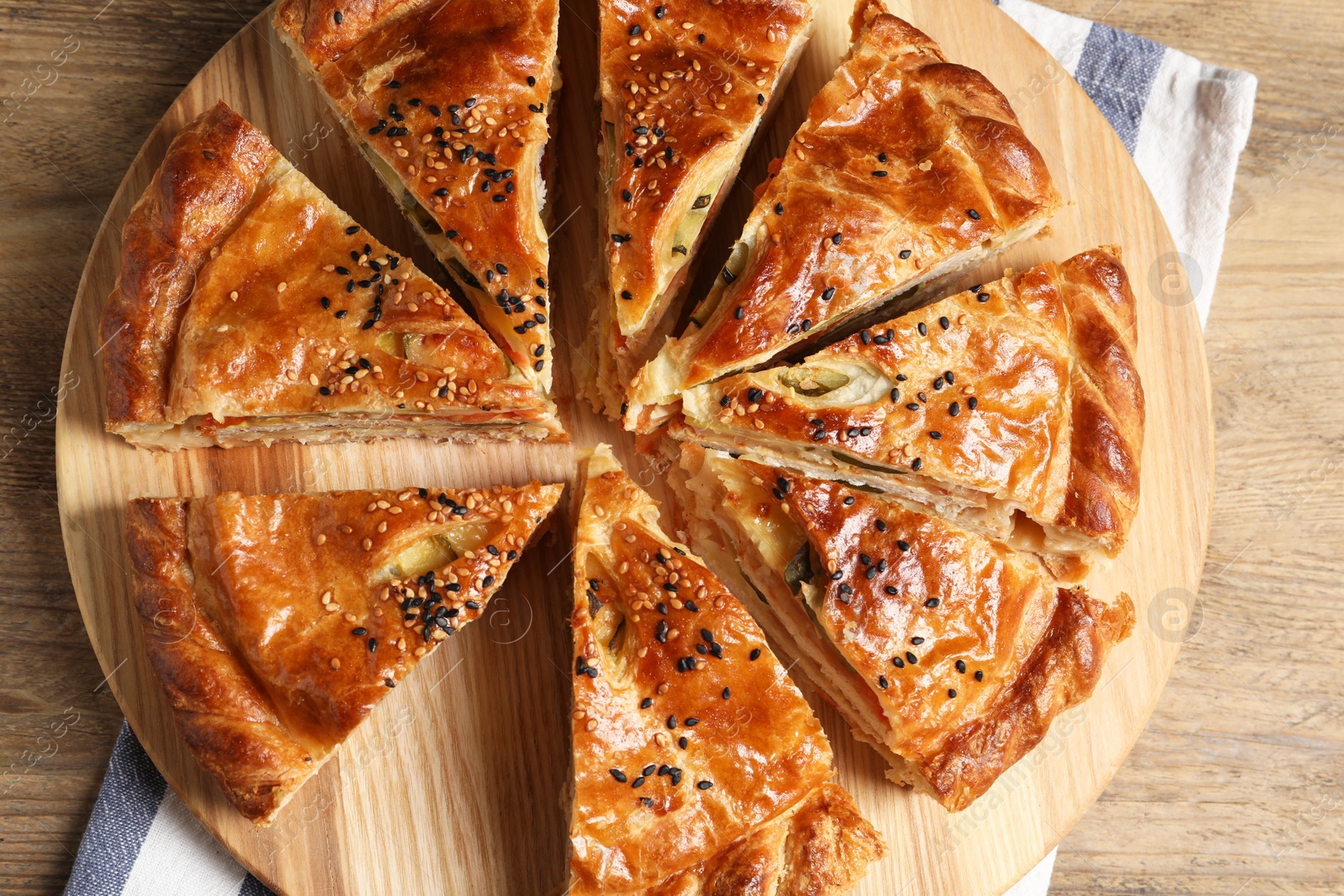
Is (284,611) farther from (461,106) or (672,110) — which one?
(672,110)

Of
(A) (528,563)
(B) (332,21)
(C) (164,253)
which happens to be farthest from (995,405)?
(C) (164,253)

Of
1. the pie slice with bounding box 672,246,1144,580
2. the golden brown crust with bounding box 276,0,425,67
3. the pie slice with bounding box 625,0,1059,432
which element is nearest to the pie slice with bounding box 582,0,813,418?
the pie slice with bounding box 625,0,1059,432

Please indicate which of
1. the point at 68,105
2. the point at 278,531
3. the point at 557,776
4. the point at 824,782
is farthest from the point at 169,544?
the point at 824,782

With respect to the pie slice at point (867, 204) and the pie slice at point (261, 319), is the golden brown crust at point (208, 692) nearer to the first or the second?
the pie slice at point (261, 319)

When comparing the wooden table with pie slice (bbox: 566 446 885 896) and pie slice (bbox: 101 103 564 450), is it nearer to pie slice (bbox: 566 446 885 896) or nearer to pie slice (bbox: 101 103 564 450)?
pie slice (bbox: 101 103 564 450)

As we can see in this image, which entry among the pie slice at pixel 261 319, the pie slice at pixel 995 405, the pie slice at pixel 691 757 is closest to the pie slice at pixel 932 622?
the pie slice at pixel 995 405
